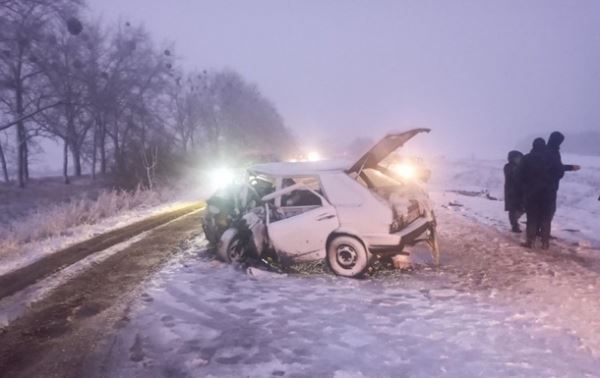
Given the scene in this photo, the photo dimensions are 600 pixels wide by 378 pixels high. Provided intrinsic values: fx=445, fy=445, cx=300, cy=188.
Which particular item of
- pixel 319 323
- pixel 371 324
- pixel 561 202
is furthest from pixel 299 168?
pixel 561 202

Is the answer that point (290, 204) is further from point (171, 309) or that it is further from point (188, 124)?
point (188, 124)

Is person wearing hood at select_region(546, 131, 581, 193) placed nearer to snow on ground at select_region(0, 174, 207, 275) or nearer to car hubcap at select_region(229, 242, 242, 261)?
car hubcap at select_region(229, 242, 242, 261)

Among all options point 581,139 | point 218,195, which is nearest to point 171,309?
point 218,195

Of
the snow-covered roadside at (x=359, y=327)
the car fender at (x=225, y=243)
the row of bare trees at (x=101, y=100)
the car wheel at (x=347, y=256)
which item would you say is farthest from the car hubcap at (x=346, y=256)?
the row of bare trees at (x=101, y=100)

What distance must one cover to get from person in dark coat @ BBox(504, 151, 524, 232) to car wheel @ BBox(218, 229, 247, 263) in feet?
20.4

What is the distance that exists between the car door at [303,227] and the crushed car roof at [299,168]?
0.31 meters

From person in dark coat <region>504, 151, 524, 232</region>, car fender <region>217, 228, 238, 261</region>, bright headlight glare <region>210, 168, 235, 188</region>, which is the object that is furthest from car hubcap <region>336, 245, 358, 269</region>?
bright headlight glare <region>210, 168, 235, 188</region>

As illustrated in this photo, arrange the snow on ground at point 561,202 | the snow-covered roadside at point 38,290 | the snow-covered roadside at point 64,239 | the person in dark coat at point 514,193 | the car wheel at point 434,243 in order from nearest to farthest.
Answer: the snow-covered roadside at point 38,290
the car wheel at point 434,243
the snow-covered roadside at point 64,239
the person in dark coat at point 514,193
the snow on ground at point 561,202

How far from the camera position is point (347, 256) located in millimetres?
6770

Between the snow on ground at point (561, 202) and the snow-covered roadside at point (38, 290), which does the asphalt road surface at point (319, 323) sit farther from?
the snow on ground at point (561, 202)

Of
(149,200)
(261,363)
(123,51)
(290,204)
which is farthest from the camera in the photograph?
(123,51)

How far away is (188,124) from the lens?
164 ft

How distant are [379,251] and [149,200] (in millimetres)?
14828

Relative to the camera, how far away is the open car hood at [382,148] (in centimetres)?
701
